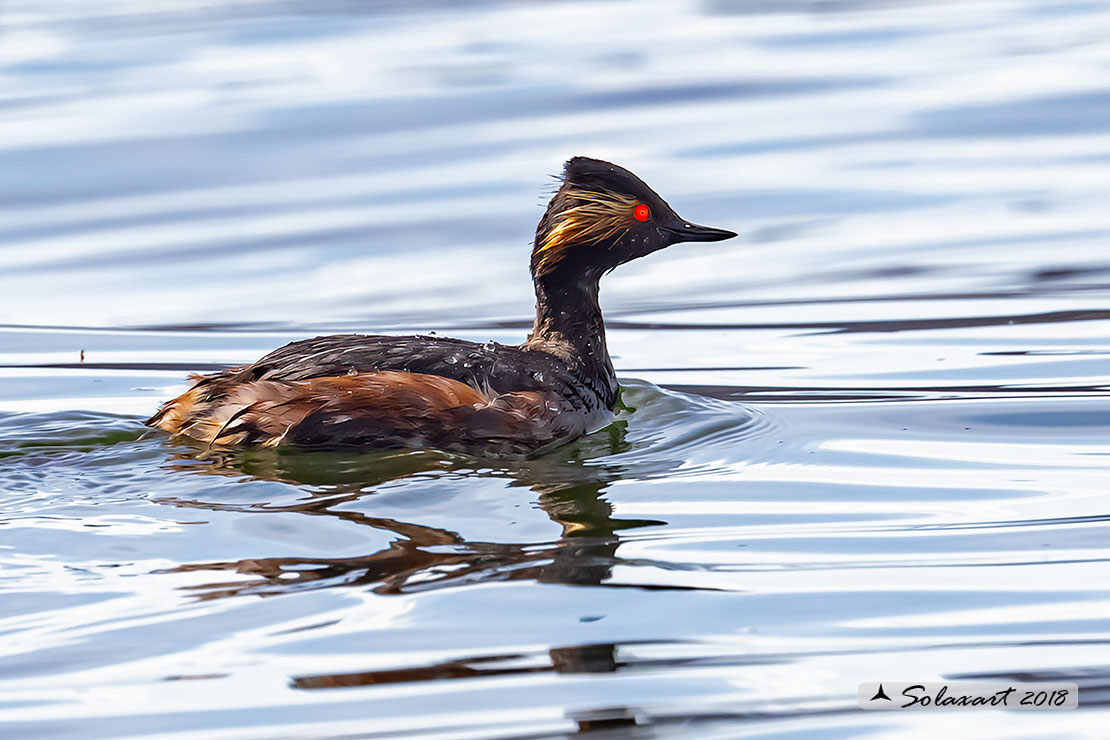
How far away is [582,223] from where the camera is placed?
27.5ft

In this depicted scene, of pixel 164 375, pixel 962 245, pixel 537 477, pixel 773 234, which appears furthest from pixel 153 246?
pixel 537 477

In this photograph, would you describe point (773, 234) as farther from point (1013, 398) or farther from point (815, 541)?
point (815, 541)

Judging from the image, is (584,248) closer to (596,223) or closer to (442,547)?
(596,223)

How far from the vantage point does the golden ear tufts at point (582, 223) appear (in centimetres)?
834

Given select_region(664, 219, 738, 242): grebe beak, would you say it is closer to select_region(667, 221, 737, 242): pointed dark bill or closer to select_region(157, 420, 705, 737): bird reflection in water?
select_region(667, 221, 737, 242): pointed dark bill

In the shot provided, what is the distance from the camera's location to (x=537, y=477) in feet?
23.3

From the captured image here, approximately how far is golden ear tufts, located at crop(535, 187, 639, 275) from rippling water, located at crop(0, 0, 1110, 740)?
0.79 m

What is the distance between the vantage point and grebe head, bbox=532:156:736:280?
8.34 metres

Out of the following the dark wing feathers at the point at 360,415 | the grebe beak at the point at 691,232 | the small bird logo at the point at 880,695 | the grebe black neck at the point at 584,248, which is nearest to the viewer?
the small bird logo at the point at 880,695

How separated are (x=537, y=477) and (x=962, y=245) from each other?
5.87 meters

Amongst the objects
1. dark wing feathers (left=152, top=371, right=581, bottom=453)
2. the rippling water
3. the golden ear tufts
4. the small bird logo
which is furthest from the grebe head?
the small bird logo

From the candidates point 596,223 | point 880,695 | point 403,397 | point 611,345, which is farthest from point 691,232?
point 880,695

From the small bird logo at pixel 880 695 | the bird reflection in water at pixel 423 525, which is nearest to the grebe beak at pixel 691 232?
the bird reflection in water at pixel 423 525

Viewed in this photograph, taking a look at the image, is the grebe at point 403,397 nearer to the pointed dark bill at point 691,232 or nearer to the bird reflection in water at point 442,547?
the bird reflection in water at point 442,547
